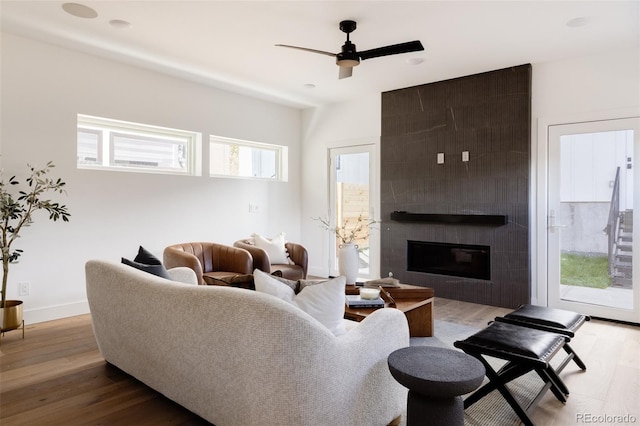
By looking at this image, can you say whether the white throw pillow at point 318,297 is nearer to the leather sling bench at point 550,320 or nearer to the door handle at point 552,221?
the leather sling bench at point 550,320

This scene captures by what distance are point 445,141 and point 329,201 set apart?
81.7 inches

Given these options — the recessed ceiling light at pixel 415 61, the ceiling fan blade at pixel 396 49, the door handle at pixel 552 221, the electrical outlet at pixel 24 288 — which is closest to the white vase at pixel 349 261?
the ceiling fan blade at pixel 396 49

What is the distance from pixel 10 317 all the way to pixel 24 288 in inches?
20.8

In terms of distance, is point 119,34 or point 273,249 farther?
point 273,249

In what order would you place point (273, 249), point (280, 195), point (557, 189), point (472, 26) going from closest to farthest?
point (472, 26) < point (557, 189) < point (273, 249) < point (280, 195)

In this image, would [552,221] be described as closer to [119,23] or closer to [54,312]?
[119,23]

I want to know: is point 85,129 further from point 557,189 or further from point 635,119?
point 635,119

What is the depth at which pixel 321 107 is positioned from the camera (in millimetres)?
6438

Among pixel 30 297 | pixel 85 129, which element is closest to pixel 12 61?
pixel 85 129

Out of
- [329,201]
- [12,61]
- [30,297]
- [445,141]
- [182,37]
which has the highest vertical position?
[182,37]

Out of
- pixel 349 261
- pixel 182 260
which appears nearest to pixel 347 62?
pixel 349 261

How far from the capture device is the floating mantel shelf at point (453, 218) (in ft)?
15.1

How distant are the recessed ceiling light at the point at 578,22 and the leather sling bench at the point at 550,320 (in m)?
2.43

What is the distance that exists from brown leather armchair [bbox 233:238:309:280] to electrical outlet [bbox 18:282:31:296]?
210cm
